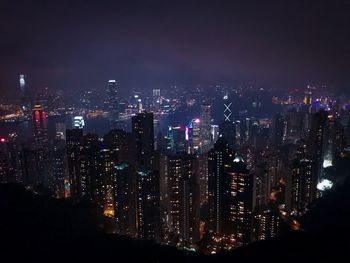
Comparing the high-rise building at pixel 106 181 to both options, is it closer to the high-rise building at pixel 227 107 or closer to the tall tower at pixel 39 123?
the tall tower at pixel 39 123

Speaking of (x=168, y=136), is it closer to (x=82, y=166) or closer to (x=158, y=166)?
(x=158, y=166)

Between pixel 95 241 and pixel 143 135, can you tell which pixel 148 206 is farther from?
pixel 143 135

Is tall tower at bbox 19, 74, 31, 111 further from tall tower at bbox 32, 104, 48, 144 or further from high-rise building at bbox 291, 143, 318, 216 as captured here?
high-rise building at bbox 291, 143, 318, 216

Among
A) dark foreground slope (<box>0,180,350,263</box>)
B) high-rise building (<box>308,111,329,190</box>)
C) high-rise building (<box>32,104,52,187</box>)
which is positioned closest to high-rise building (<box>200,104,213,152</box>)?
high-rise building (<box>308,111,329,190</box>)

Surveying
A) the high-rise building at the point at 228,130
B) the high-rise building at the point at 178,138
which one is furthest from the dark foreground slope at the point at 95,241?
the high-rise building at the point at 228,130

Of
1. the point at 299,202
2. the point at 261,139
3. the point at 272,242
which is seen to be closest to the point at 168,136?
the point at 261,139

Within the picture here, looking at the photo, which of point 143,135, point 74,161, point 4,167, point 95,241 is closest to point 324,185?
point 143,135
